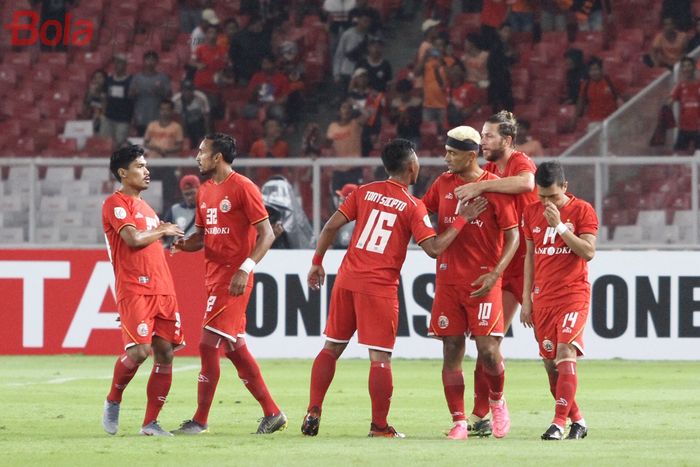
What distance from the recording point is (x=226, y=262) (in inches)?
421

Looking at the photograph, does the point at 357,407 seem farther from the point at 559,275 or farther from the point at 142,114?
the point at 142,114

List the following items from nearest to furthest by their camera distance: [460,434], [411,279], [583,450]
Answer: [583,450] < [460,434] < [411,279]

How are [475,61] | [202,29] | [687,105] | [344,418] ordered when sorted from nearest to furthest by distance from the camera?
1. [344,418]
2. [687,105]
3. [475,61]
4. [202,29]

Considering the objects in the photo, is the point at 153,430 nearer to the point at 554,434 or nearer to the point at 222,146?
the point at 222,146

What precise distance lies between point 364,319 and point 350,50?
48.2ft

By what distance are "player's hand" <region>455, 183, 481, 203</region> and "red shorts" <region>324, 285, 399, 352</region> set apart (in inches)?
33.5

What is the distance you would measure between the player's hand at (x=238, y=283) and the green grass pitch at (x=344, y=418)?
1001 millimetres

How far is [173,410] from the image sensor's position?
41.0 feet

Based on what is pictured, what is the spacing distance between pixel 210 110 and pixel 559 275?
14586mm

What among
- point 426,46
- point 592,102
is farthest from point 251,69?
point 592,102

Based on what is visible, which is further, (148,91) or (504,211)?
(148,91)

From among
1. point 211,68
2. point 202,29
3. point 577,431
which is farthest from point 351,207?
point 202,29

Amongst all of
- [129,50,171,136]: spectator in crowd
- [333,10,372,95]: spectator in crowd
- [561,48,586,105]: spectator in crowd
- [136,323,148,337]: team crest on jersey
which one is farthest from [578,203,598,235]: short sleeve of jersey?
[333,10,372,95]: spectator in crowd

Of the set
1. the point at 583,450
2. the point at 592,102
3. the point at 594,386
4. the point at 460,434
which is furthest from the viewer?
the point at 592,102
